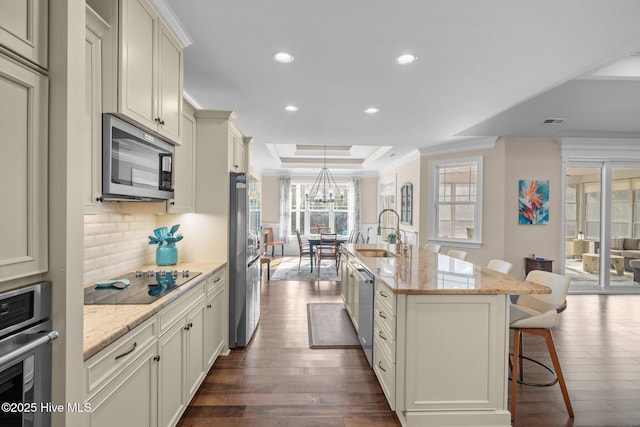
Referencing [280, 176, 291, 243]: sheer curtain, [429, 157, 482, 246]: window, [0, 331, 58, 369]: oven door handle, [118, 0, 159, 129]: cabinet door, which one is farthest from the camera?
[280, 176, 291, 243]: sheer curtain

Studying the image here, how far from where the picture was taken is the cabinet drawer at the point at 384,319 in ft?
6.46

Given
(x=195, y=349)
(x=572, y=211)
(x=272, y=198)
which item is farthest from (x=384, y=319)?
(x=272, y=198)

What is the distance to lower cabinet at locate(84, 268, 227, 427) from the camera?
117 centimetres

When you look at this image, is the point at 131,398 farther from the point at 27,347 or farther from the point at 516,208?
the point at 516,208

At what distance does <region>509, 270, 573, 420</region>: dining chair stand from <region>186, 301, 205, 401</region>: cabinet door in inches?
80.6

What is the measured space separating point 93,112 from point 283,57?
1482 mm

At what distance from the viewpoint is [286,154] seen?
7723mm

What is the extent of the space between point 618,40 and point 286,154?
6.31m

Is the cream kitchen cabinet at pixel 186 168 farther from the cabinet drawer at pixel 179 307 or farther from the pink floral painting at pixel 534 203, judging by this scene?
the pink floral painting at pixel 534 203

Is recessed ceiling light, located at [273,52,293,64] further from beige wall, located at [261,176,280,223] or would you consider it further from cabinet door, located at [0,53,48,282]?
beige wall, located at [261,176,280,223]

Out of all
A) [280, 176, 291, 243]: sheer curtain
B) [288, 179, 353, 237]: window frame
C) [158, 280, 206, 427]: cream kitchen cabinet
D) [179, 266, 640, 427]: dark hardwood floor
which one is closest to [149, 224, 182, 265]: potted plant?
[158, 280, 206, 427]: cream kitchen cabinet

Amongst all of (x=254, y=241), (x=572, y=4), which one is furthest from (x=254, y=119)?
(x=572, y=4)

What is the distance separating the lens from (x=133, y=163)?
171 cm

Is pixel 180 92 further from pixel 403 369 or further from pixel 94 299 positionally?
pixel 403 369
